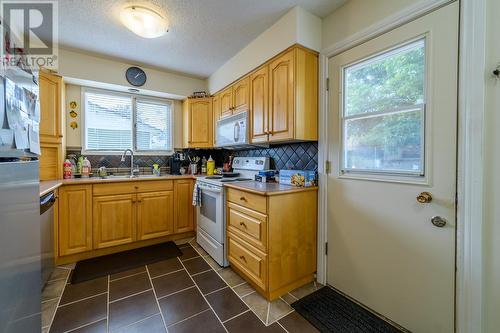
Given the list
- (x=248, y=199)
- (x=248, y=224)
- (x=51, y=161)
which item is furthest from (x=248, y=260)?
(x=51, y=161)

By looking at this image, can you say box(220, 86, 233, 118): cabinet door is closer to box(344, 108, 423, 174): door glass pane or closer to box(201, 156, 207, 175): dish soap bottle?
box(201, 156, 207, 175): dish soap bottle

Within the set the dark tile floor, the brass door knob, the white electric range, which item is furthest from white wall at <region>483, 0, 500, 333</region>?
the white electric range

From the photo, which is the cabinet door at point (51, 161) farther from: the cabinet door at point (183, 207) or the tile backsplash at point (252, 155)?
the cabinet door at point (183, 207)

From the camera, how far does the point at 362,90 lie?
5.59 feet

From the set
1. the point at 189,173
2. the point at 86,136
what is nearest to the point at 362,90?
the point at 189,173

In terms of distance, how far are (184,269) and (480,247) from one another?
2.30 meters

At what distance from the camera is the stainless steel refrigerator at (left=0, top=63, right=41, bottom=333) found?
72 centimetres

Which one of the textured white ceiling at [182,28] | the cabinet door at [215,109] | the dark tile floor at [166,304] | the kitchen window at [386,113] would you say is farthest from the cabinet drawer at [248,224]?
the textured white ceiling at [182,28]

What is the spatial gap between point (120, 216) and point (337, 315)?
2.51 meters

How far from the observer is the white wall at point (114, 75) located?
8.45ft

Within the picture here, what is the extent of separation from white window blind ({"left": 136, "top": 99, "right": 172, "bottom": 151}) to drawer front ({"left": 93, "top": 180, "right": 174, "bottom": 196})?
0.85 metres

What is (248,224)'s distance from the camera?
1923 mm

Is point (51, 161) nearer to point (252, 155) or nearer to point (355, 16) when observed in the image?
point (252, 155)

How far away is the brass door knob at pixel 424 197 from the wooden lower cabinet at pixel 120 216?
8.55 ft
